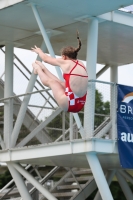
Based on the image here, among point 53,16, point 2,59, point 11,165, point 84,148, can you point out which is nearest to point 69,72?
point 84,148

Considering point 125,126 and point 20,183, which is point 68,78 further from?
point 20,183

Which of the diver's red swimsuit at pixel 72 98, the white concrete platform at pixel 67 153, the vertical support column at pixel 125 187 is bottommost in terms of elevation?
the diver's red swimsuit at pixel 72 98

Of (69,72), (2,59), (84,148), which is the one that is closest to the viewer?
(69,72)

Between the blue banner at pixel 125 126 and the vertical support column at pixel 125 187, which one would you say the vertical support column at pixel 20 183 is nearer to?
the blue banner at pixel 125 126

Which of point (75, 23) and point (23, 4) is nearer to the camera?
point (23, 4)

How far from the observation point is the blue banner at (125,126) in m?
18.7

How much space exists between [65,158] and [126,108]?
2.39 m

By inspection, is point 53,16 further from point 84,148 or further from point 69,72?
point 69,72

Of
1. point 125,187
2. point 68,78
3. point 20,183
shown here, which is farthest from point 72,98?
point 125,187

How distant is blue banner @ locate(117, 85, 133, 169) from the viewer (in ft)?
61.4

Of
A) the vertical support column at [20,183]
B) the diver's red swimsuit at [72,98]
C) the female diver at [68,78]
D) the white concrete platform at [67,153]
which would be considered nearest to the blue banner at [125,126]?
the white concrete platform at [67,153]

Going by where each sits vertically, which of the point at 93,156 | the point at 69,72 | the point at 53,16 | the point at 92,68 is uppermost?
the point at 53,16

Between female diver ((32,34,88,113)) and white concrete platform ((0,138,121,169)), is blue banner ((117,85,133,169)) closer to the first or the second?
white concrete platform ((0,138,121,169))

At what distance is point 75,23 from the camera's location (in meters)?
20.2
